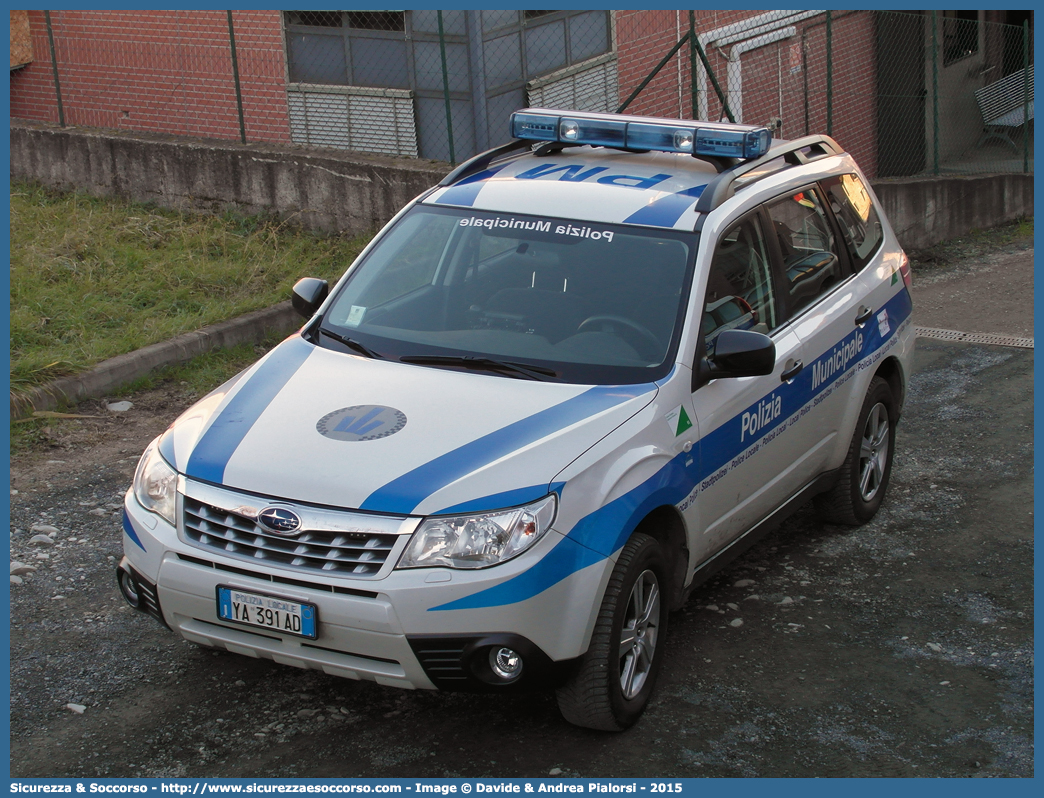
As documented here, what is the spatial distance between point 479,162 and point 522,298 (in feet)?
3.54

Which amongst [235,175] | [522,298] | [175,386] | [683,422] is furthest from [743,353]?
[235,175]

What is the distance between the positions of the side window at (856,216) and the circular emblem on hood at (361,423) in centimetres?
275

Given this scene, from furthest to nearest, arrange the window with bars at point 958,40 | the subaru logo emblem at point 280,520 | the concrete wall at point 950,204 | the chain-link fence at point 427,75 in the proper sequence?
the window with bars at point 958,40
the chain-link fence at point 427,75
the concrete wall at point 950,204
the subaru logo emblem at point 280,520

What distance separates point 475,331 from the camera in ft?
15.4

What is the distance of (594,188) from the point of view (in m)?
5.01

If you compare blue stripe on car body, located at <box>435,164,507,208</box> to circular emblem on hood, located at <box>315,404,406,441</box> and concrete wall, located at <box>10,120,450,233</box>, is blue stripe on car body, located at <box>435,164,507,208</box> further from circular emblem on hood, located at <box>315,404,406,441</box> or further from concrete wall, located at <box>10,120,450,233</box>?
concrete wall, located at <box>10,120,450,233</box>

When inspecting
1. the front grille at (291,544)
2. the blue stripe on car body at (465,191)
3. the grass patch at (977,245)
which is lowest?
the grass patch at (977,245)

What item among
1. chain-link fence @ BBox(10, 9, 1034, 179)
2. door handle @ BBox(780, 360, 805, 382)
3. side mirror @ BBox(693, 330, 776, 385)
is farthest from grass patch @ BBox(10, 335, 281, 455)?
chain-link fence @ BBox(10, 9, 1034, 179)

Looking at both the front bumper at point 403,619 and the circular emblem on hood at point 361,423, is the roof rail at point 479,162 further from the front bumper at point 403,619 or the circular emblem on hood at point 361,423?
the front bumper at point 403,619

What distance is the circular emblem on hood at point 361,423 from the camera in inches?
159

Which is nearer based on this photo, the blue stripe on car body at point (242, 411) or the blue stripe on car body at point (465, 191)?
the blue stripe on car body at point (242, 411)

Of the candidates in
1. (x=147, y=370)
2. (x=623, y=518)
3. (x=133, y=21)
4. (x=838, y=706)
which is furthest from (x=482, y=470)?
(x=133, y=21)

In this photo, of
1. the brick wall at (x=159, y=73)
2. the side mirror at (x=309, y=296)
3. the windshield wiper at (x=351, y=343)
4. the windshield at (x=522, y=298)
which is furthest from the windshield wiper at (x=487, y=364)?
the brick wall at (x=159, y=73)

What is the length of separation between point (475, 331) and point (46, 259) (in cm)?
621
